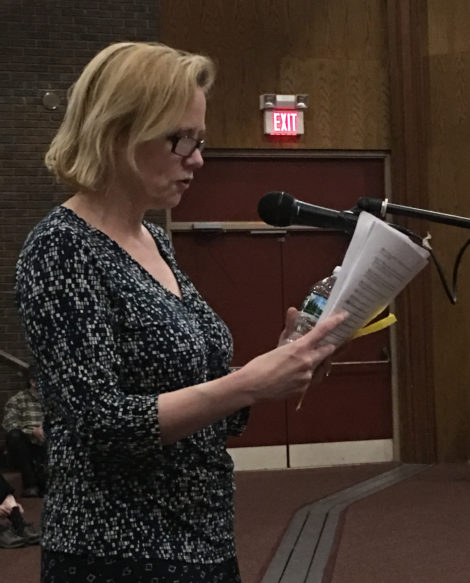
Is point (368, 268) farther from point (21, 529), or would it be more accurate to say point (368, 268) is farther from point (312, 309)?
point (21, 529)

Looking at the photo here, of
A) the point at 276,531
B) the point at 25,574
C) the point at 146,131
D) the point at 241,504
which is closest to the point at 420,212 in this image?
the point at 146,131

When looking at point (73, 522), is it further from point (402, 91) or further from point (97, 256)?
point (402, 91)

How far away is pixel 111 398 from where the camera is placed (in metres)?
1.32

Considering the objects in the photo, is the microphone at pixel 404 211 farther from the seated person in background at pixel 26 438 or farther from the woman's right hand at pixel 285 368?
the seated person in background at pixel 26 438

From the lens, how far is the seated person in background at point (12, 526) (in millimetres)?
5445

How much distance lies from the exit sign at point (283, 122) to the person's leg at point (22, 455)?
332cm

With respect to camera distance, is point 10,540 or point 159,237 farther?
point 10,540

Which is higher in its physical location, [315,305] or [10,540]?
[315,305]

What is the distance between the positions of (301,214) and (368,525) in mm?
4427

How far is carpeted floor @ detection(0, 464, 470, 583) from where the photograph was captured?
482 centimetres

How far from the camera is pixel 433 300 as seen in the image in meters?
8.22

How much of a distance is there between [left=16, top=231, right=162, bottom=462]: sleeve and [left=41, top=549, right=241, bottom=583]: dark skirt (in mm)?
165

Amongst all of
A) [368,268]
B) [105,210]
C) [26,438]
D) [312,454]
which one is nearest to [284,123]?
[312,454]

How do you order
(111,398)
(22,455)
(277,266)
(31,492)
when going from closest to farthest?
1. (111,398)
2. (31,492)
3. (22,455)
4. (277,266)
